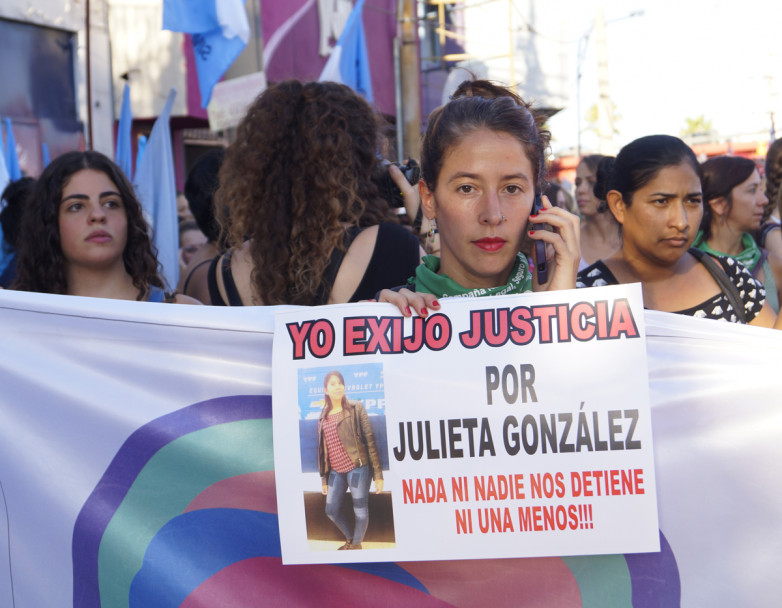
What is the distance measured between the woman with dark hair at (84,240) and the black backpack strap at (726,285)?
1687mm

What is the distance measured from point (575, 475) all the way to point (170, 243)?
11.2 feet

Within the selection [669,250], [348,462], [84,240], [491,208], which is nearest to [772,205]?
[669,250]

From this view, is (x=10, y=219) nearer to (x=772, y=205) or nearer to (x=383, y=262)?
(x=383, y=262)

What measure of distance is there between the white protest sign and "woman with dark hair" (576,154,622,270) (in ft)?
10.6

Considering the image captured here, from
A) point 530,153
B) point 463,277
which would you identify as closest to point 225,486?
point 463,277

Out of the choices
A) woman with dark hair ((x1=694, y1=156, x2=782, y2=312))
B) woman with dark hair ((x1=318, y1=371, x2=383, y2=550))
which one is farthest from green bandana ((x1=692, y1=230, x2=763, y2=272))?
woman with dark hair ((x1=318, y1=371, x2=383, y2=550))

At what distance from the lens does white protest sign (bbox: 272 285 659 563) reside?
1787 mm

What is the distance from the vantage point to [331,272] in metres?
2.68

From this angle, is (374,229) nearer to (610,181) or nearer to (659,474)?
(610,181)

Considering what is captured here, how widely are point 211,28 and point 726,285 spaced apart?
5.78 m

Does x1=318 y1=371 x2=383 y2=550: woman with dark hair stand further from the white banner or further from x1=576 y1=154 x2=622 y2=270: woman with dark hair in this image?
x1=576 y1=154 x2=622 y2=270: woman with dark hair

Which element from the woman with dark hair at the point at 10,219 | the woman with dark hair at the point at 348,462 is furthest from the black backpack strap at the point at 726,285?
the woman with dark hair at the point at 10,219

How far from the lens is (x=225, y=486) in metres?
2.01

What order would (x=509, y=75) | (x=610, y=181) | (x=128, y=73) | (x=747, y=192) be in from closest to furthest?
(x=610, y=181) → (x=747, y=192) → (x=128, y=73) → (x=509, y=75)
